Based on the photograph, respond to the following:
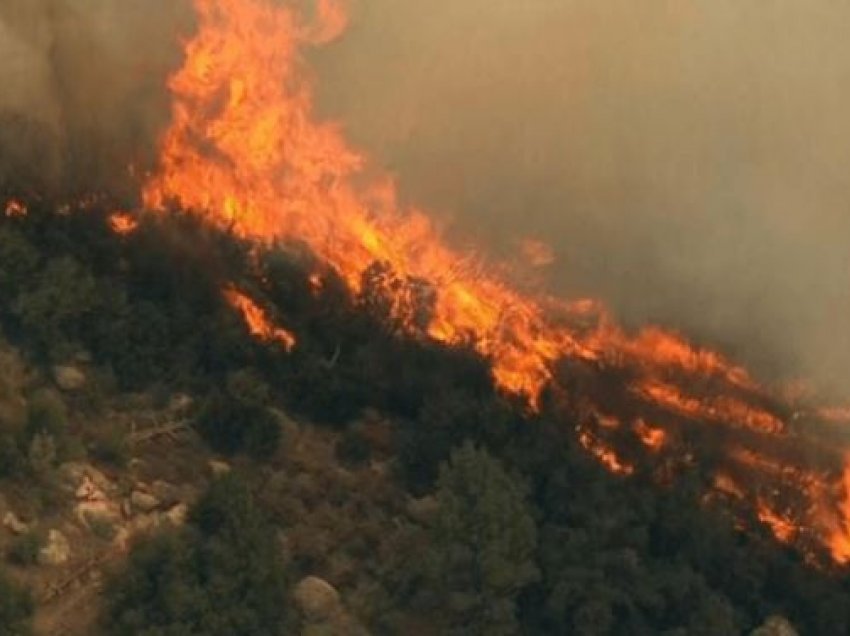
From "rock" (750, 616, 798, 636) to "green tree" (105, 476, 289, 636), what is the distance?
19.1 meters

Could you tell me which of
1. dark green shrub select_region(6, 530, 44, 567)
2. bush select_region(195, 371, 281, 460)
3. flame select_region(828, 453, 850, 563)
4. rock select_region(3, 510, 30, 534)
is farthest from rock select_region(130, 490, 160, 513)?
flame select_region(828, 453, 850, 563)

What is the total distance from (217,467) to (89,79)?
687 inches

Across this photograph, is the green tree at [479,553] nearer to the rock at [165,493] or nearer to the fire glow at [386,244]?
the rock at [165,493]

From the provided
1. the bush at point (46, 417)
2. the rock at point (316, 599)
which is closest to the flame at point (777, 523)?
the rock at point (316, 599)

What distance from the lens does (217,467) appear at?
219ft

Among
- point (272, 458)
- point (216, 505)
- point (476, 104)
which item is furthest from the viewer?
point (476, 104)

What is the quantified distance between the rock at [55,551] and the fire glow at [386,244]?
17.8 metres

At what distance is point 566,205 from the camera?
78812mm

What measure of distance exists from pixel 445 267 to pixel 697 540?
48.8 ft

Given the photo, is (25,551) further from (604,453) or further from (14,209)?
(604,453)

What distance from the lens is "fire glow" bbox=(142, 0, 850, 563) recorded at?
247ft

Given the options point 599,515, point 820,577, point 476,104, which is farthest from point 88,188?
point 820,577

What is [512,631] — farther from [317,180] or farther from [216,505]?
[317,180]

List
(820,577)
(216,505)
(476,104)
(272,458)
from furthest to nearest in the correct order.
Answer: (476,104)
(820,577)
(272,458)
(216,505)
